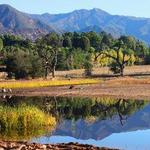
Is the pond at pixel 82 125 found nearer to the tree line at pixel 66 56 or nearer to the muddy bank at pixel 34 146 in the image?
the muddy bank at pixel 34 146

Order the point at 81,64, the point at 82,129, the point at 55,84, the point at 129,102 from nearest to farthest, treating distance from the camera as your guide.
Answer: the point at 82,129 → the point at 129,102 → the point at 55,84 → the point at 81,64

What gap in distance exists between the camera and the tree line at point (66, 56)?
10325cm

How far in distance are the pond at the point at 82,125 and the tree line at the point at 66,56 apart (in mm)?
49772

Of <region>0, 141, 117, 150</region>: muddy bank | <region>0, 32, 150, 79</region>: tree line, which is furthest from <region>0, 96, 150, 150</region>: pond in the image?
<region>0, 32, 150, 79</region>: tree line

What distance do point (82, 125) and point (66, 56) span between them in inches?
3950

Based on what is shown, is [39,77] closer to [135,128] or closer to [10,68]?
[10,68]

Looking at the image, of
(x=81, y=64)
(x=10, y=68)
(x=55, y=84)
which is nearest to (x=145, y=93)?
(x=55, y=84)

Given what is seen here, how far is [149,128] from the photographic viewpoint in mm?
38625

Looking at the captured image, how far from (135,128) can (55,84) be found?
159 feet

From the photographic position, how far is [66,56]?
140m

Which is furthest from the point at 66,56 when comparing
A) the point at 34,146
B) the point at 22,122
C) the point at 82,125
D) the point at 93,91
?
the point at 34,146

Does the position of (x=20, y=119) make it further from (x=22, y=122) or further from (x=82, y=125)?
(x=82, y=125)

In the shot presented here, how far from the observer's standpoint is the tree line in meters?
103

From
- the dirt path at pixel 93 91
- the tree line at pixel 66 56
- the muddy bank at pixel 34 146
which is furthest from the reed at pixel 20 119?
the tree line at pixel 66 56
